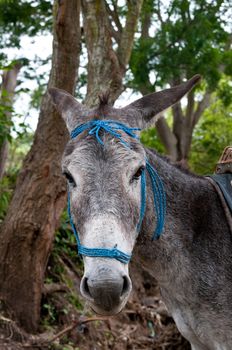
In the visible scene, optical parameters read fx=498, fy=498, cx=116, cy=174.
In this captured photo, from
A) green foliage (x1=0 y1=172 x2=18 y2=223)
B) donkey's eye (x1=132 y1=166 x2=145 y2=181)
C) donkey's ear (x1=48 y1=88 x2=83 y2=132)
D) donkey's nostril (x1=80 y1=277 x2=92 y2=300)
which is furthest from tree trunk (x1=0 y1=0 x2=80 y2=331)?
donkey's nostril (x1=80 y1=277 x2=92 y2=300)

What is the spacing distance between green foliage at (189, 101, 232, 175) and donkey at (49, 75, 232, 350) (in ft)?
28.9

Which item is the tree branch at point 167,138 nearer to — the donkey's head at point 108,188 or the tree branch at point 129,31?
the tree branch at point 129,31

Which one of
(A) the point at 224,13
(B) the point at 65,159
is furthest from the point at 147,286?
(B) the point at 65,159

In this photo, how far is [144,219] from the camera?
3.78 metres

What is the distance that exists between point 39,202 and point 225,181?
9.50ft

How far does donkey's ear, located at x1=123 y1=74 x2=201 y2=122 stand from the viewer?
151 inches

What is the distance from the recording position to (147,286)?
32.0 ft

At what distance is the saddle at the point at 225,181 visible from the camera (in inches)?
160

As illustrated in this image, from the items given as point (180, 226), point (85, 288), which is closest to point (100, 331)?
point (180, 226)

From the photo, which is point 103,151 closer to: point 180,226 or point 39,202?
point 180,226

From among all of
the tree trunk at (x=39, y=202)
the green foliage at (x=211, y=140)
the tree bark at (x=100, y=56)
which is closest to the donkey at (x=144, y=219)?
the tree bark at (x=100, y=56)

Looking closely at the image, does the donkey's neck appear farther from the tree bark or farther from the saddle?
the tree bark

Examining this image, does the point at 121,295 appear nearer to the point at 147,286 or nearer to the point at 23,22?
the point at 147,286

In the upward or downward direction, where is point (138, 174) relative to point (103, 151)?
downward
